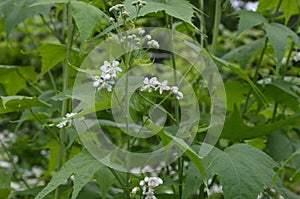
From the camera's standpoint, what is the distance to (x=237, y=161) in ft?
3.48

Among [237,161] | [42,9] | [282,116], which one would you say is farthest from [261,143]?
[42,9]

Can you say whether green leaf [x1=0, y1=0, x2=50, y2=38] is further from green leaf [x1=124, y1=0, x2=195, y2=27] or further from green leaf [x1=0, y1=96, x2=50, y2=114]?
green leaf [x1=124, y1=0, x2=195, y2=27]

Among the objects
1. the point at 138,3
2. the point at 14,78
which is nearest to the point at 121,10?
the point at 138,3

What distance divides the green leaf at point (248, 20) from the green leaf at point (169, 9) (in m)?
0.24

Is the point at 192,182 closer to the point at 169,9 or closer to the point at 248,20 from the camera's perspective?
the point at 169,9

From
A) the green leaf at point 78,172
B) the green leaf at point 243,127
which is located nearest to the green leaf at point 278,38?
the green leaf at point 243,127

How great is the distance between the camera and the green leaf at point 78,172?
3.03ft

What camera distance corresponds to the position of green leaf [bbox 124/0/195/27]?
1.01m

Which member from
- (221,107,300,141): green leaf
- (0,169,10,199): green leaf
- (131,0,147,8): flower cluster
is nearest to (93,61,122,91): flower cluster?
(131,0,147,8): flower cluster

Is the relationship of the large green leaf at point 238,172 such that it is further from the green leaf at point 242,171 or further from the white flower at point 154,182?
the white flower at point 154,182

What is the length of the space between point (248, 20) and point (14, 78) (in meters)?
0.71

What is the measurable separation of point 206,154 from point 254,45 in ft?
1.79

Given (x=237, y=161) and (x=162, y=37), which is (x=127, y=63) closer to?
(x=237, y=161)

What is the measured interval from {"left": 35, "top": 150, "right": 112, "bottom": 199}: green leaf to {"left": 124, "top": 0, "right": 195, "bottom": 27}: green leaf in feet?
0.90
